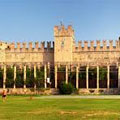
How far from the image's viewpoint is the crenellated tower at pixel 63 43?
8094 cm

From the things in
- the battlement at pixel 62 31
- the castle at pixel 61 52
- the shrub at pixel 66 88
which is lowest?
the shrub at pixel 66 88

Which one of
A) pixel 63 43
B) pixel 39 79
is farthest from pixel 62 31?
pixel 39 79

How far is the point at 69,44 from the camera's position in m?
81.6

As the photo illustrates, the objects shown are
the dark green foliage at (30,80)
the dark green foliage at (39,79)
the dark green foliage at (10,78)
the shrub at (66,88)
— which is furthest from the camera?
the dark green foliage at (10,78)

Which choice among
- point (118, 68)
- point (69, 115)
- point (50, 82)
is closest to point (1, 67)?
point (50, 82)

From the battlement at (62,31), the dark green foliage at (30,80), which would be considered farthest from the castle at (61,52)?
the dark green foliage at (30,80)

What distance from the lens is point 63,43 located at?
3226 inches

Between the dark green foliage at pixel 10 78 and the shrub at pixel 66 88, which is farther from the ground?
the dark green foliage at pixel 10 78

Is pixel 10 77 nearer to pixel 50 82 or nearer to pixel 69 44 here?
pixel 50 82

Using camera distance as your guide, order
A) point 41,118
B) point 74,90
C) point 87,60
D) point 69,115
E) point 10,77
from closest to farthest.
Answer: point 41,118, point 69,115, point 74,90, point 10,77, point 87,60

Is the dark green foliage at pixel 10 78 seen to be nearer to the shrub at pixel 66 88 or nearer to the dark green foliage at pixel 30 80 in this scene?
the dark green foliage at pixel 30 80

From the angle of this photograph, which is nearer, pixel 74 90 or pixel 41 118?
pixel 41 118

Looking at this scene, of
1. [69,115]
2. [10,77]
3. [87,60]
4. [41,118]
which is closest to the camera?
[41,118]

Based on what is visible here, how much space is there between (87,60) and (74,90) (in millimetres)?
15460
